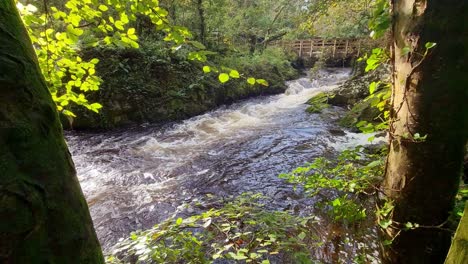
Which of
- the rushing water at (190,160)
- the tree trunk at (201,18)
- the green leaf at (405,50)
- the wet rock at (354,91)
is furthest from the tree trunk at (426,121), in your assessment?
the tree trunk at (201,18)

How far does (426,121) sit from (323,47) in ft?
70.8

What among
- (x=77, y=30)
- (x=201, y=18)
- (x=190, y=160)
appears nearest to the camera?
(x=77, y=30)

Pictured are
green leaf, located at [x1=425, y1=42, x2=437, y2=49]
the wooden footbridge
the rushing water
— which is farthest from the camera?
the wooden footbridge

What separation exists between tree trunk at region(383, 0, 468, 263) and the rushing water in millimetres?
2660

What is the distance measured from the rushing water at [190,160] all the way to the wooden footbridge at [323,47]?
13.3m

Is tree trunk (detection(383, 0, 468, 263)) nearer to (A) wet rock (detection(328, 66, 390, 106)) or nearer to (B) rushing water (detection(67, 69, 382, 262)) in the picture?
(B) rushing water (detection(67, 69, 382, 262))

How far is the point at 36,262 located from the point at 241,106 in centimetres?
1059

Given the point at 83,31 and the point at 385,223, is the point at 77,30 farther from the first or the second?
the point at 385,223

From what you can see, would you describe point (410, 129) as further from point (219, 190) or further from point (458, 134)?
point (219, 190)

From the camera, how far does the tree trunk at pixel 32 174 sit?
0.56m

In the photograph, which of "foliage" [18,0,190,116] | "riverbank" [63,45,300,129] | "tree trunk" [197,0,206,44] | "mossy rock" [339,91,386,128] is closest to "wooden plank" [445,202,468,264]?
"foliage" [18,0,190,116]

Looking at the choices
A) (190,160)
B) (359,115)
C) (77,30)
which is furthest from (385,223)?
(359,115)

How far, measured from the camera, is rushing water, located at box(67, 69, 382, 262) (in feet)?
14.0

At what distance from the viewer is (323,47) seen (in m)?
21.0
